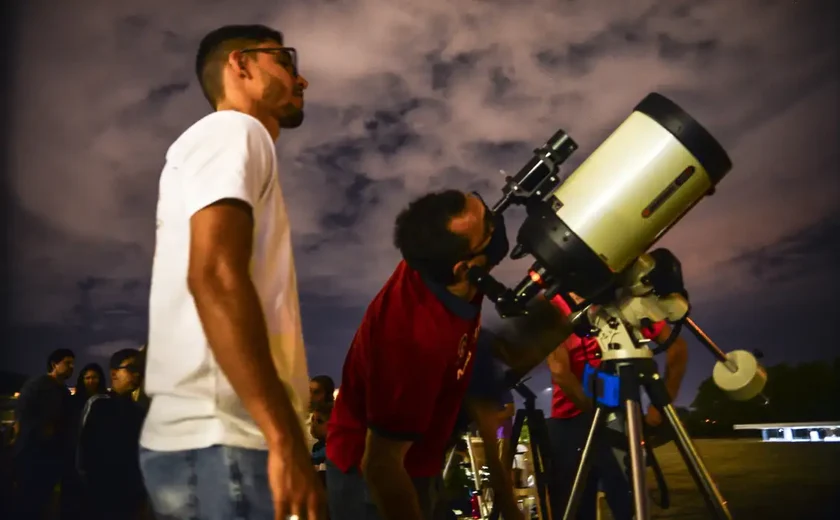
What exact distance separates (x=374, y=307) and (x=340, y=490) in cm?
41

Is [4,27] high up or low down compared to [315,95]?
up

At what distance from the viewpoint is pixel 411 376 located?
1.36 meters

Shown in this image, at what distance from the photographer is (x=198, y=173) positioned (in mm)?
843

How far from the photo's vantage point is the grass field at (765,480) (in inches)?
93.8

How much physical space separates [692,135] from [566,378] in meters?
0.88

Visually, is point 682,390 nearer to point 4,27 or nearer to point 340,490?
point 340,490

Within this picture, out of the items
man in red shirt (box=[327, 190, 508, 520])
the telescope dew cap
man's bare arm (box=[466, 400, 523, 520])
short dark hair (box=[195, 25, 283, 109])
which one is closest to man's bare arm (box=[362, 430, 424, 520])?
man in red shirt (box=[327, 190, 508, 520])

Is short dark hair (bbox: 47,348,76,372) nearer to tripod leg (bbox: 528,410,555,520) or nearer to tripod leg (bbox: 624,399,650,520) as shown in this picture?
tripod leg (bbox: 528,410,555,520)

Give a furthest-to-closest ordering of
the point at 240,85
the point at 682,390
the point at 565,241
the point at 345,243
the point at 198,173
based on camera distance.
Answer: the point at 345,243 < the point at 682,390 < the point at 565,241 < the point at 240,85 < the point at 198,173

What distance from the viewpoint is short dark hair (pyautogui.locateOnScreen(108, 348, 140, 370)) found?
77.4 inches

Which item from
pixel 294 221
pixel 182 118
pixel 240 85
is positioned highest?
pixel 182 118

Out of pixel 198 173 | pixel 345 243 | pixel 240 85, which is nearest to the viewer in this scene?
pixel 198 173

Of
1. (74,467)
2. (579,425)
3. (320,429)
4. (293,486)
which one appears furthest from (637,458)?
(74,467)

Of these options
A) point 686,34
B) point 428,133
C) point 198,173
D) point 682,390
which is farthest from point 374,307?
point 686,34
